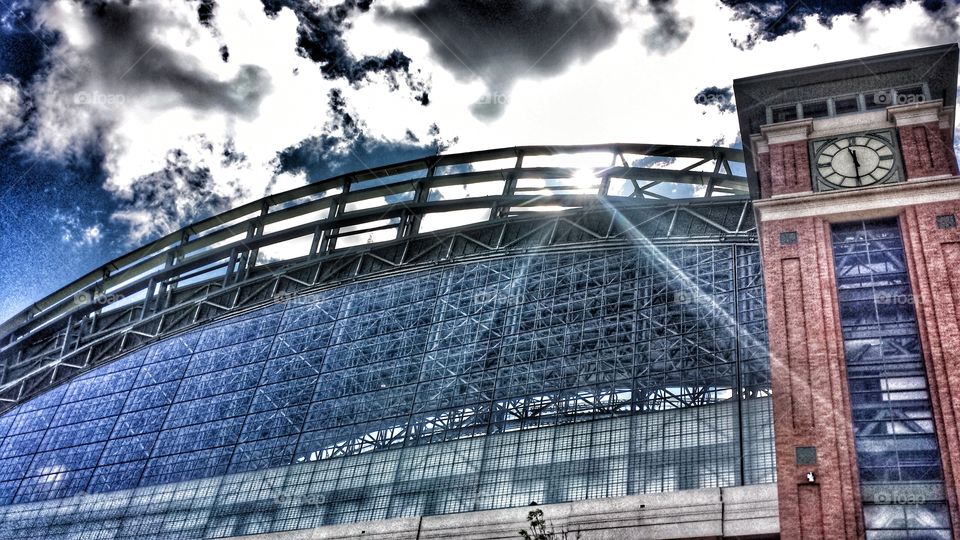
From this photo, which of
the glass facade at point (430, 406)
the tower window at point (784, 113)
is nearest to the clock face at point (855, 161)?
the tower window at point (784, 113)

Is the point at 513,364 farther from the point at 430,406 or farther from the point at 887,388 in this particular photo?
the point at 887,388

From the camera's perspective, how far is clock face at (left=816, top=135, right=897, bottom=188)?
34.2m

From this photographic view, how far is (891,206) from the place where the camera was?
33.1 m

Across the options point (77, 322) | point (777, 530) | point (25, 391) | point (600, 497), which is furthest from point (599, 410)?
point (25, 391)

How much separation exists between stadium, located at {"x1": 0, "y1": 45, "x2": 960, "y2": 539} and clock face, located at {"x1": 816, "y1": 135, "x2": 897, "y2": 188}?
0.24m

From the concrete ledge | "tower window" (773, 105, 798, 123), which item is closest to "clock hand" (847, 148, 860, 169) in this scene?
"tower window" (773, 105, 798, 123)

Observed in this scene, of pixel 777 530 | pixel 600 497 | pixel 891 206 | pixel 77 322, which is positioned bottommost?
pixel 777 530

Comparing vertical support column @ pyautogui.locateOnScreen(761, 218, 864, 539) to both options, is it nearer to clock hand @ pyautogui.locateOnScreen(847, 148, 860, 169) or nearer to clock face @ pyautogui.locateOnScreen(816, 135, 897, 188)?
clock face @ pyautogui.locateOnScreen(816, 135, 897, 188)

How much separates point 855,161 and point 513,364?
19.1m

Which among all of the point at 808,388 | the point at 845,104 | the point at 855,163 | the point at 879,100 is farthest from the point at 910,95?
the point at 808,388

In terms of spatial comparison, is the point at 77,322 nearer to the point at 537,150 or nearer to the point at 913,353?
the point at 537,150

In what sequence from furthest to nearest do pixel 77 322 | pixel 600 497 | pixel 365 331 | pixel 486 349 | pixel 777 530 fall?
pixel 77 322, pixel 365 331, pixel 486 349, pixel 600 497, pixel 777 530

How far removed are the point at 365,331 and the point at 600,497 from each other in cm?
2067

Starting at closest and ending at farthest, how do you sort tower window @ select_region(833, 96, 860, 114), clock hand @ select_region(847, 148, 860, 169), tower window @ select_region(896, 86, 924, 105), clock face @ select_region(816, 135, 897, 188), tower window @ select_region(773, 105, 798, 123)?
clock face @ select_region(816, 135, 897, 188)
clock hand @ select_region(847, 148, 860, 169)
tower window @ select_region(896, 86, 924, 105)
tower window @ select_region(833, 96, 860, 114)
tower window @ select_region(773, 105, 798, 123)
